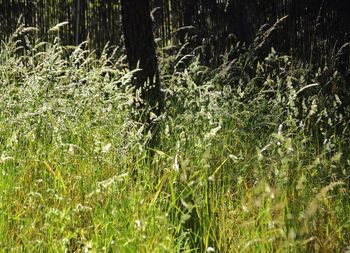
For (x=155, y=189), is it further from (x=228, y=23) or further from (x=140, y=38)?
(x=228, y=23)

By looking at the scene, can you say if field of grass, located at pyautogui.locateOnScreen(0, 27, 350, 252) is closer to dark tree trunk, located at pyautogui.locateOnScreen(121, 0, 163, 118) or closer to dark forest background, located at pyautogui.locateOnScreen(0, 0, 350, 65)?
dark tree trunk, located at pyautogui.locateOnScreen(121, 0, 163, 118)

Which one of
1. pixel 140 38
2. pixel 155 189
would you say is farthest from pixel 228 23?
pixel 155 189

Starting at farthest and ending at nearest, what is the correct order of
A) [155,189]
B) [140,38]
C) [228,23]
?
[228,23] < [140,38] < [155,189]

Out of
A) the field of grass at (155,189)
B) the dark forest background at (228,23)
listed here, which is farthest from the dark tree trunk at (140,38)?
the dark forest background at (228,23)

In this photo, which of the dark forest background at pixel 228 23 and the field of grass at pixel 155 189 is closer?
the field of grass at pixel 155 189

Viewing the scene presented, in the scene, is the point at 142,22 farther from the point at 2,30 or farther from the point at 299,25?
the point at 2,30

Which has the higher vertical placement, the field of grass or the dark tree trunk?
the dark tree trunk

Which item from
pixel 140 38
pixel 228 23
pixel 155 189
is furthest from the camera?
pixel 228 23

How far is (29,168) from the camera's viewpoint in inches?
129

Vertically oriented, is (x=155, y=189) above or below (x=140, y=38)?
below

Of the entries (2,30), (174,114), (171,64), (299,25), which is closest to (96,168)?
(174,114)

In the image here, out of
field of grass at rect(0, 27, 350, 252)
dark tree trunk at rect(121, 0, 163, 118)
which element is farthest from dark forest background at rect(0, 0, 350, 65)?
field of grass at rect(0, 27, 350, 252)

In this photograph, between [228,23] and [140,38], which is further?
[228,23]

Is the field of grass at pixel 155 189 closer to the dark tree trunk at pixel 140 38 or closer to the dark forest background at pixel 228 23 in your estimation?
the dark tree trunk at pixel 140 38
